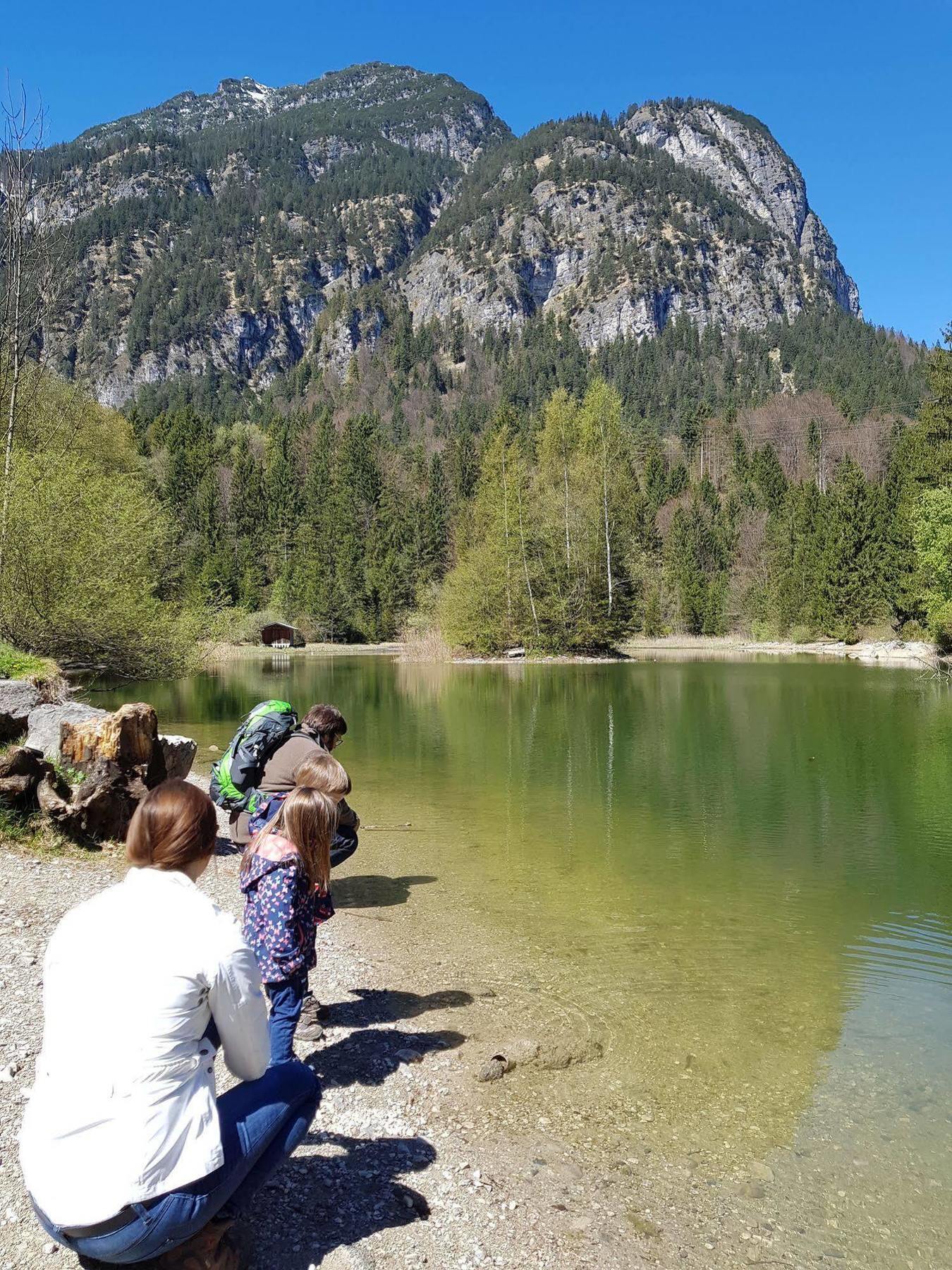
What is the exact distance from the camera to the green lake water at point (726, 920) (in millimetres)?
4680

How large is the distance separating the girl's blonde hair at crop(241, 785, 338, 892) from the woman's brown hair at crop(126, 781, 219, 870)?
1631 mm

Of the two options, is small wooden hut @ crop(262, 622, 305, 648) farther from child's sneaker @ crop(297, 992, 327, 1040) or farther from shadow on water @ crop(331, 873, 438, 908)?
child's sneaker @ crop(297, 992, 327, 1040)

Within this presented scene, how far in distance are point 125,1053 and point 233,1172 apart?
0.68m

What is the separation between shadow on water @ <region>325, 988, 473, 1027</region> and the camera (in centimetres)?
593

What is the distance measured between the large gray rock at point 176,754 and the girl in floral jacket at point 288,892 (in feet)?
20.1

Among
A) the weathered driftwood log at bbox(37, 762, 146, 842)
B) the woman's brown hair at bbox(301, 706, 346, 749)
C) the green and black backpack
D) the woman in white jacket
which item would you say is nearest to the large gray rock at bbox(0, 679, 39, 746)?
the weathered driftwood log at bbox(37, 762, 146, 842)

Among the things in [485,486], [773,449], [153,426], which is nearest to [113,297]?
[153,426]

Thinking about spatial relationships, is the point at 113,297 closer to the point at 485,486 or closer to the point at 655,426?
the point at 655,426

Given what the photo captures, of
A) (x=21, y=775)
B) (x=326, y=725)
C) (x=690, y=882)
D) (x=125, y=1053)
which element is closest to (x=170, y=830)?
(x=125, y=1053)

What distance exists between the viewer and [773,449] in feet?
311

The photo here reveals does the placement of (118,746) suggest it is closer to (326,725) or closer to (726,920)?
(326,725)

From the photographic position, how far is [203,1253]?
2.75 metres

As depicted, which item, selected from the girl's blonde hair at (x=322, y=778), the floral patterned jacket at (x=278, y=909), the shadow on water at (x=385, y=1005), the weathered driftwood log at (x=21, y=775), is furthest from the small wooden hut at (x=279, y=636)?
the floral patterned jacket at (x=278, y=909)

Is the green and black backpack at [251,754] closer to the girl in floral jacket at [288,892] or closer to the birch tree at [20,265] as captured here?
the girl in floral jacket at [288,892]
